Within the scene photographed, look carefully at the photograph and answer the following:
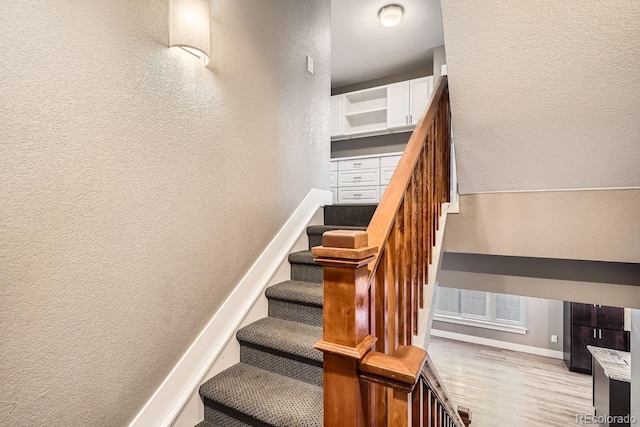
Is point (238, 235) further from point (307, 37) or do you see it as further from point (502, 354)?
point (502, 354)

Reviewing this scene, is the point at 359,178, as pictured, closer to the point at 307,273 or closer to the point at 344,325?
the point at 307,273

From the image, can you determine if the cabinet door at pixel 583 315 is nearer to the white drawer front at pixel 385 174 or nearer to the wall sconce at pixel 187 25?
the white drawer front at pixel 385 174

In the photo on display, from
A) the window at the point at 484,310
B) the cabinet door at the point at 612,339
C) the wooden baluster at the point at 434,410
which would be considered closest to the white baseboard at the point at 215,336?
the wooden baluster at the point at 434,410

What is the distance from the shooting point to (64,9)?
1.05 meters

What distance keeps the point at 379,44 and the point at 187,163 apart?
2930 mm

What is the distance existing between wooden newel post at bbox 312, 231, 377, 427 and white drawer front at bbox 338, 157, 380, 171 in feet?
10.7

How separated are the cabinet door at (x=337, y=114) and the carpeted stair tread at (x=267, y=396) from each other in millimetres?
3399

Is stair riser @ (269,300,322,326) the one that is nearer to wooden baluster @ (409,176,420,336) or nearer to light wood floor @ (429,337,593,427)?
wooden baluster @ (409,176,420,336)

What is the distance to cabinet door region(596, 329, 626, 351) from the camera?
4.89m

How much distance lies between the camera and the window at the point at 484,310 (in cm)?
592

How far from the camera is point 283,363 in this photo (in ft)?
4.97

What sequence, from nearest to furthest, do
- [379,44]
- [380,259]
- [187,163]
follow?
1. [380,259]
2. [187,163]
3. [379,44]

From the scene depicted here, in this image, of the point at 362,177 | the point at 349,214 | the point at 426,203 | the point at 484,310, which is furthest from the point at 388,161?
the point at 484,310

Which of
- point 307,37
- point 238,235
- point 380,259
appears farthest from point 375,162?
point 380,259
